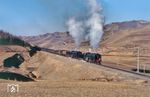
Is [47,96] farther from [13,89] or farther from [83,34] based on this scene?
[83,34]

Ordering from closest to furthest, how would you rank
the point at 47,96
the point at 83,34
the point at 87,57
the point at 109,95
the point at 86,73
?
the point at 47,96 → the point at 109,95 → the point at 86,73 → the point at 87,57 → the point at 83,34

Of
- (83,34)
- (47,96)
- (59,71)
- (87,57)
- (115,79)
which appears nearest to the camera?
(47,96)

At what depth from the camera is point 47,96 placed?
35406 mm

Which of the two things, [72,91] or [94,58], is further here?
[94,58]

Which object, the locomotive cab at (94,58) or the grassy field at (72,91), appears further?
the locomotive cab at (94,58)

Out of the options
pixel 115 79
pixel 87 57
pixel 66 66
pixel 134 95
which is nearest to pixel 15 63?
pixel 87 57

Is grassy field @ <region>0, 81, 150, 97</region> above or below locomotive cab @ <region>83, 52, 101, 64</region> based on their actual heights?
below

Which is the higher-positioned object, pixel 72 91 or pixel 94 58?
pixel 94 58

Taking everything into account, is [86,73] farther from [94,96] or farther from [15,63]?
[15,63]

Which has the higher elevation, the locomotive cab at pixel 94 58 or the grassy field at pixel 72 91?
the locomotive cab at pixel 94 58

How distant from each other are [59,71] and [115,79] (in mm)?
20486

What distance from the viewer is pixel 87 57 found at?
119125 mm

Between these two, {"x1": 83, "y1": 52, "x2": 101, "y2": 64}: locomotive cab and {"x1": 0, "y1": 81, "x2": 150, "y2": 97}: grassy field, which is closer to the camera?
{"x1": 0, "y1": 81, "x2": 150, "y2": 97}: grassy field

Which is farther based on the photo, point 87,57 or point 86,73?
point 87,57
